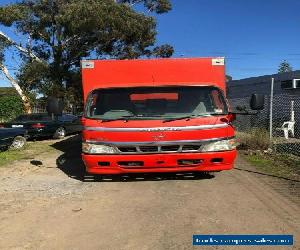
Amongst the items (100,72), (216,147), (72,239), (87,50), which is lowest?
(72,239)

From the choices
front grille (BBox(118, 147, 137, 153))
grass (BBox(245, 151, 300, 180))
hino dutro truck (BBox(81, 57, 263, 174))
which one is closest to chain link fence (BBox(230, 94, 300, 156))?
grass (BBox(245, 151, 300, 180))

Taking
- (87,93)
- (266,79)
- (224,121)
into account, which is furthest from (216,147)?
(266,79)

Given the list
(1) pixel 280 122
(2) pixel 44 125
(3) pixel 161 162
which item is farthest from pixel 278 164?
(2) pixel 44 125

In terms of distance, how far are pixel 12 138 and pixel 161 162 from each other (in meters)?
8.15

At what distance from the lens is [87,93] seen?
10.0m

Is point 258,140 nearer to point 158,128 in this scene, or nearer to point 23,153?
point 158,128

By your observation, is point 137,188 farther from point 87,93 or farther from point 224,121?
point 87,93

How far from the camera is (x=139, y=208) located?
6910 millimetres

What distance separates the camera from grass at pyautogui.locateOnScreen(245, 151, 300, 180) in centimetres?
982

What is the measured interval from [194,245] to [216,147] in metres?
3.34

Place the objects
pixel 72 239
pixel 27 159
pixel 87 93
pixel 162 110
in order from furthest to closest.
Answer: pixel 27 159 → pixel 87 93 → pixel 162 110 → pixel 72 239

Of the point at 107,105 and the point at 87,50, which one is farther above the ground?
the point at 87,50

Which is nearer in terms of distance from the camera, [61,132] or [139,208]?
[139,208]

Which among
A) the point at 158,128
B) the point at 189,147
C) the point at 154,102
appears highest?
the point at 154,102
